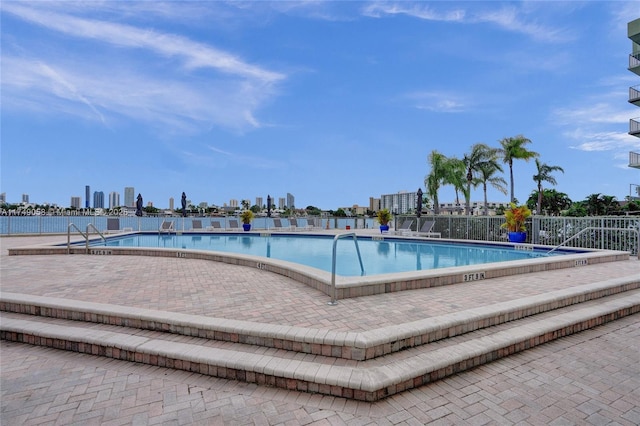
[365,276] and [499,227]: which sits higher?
[499,227]

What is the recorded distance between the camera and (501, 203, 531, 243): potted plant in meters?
12.1

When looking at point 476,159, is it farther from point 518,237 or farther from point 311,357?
point 311,357

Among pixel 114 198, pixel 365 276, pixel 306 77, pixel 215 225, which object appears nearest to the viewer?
pixel 365 276

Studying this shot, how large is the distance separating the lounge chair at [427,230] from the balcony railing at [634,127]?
52.3ft

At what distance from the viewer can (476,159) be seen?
2345 cm

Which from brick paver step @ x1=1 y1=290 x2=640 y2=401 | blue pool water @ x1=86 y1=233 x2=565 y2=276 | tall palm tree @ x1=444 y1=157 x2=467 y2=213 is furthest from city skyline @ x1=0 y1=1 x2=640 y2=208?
brick paver step @ x1=1 y1=290 x2=640 y2=401

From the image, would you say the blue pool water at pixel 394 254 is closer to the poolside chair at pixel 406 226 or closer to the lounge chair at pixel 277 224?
the poolside chair at pixel 406 226

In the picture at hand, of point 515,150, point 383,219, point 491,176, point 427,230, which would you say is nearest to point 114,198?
point 383,219

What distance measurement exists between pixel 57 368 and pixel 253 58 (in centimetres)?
1817

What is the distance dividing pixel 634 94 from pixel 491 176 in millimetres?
9344

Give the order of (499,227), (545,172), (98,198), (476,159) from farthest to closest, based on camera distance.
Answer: (98,198) < (545,172) < (476,159) < (499,227)

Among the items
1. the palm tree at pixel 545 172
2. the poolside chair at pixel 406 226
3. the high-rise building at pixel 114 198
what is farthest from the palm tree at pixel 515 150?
the high-rise building at pixel 114 198

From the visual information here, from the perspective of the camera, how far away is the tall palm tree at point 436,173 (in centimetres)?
2211

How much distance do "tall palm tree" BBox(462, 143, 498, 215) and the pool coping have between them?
15.9 metres
